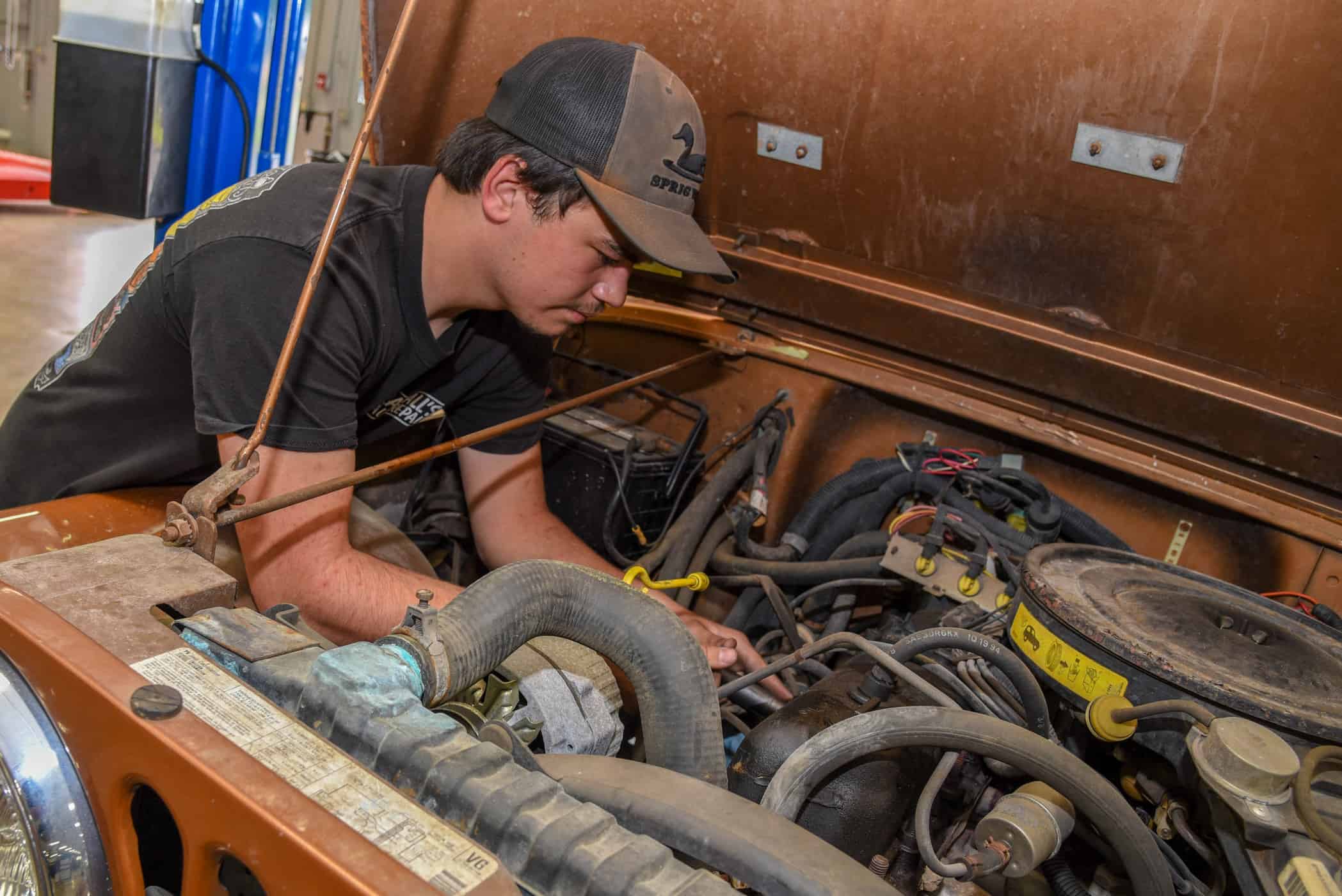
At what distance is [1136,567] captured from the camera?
4.13 feet

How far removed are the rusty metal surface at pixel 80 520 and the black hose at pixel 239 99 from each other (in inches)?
95.5

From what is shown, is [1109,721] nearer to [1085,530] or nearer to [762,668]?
[762,668]

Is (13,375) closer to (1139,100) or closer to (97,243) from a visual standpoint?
(97,243)

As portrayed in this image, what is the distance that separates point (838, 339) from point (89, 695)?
146cm

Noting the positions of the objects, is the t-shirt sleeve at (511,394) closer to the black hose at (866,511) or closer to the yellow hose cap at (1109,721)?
the black hose at (866,511)

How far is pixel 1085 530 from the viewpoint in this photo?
1525mm

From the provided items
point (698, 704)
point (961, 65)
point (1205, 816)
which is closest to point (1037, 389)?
point (961, 65)

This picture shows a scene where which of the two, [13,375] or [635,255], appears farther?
[13,375]

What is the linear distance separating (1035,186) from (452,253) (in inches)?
36.2

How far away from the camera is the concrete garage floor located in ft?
12.0

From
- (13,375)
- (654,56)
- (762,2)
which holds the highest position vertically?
(762,2)

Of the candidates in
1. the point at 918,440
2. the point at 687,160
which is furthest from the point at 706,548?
the point at 687,160

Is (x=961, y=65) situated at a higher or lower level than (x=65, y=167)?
higher

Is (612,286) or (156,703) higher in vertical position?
(612,286)
